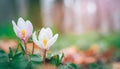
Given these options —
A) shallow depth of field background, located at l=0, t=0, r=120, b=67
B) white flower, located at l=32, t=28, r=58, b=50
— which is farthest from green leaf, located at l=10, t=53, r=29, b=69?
shallow depth of field background, located at l=0, t=0, r=120, b=67

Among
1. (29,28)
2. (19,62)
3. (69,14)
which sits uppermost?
(69,14)

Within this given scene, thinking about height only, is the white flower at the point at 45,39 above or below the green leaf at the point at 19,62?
above

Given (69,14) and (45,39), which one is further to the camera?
(69,14)

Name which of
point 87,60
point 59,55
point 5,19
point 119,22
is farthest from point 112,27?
point 59,55

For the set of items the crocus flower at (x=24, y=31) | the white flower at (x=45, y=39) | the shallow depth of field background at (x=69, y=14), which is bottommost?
the white flower at (x=45, y=39)

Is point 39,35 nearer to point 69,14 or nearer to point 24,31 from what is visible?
point 24,31

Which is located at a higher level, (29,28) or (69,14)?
(69,14)

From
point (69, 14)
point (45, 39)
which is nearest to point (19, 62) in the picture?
point (45, 39)

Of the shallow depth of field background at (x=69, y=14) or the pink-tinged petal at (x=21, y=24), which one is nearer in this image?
the pink-tinged petal at (x=21, y=24)

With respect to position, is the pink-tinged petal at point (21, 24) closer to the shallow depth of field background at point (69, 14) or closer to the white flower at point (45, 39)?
the white flower at point (45, 39)

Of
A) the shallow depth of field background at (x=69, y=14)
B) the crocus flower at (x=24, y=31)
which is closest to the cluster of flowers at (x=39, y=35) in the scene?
the crocus flower at (x=24, y=31)

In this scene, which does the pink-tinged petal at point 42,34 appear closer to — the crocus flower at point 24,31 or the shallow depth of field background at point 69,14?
the crocus flower at point 24,31
